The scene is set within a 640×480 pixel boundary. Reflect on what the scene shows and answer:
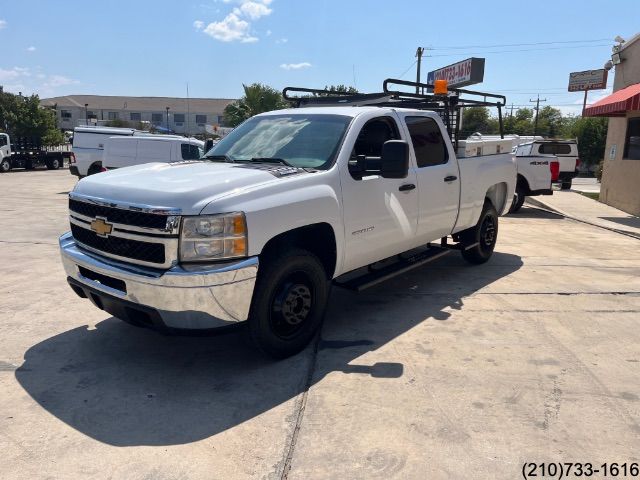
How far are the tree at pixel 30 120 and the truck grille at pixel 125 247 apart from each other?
4238 cm

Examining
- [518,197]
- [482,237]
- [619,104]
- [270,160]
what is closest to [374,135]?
[270,160]

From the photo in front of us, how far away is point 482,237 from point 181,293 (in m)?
4.94

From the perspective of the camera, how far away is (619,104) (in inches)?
492

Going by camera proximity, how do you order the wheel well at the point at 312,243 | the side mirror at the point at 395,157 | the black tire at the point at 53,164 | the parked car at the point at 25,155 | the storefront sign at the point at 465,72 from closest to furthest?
the wheel well at the point at 312,243 → the side mirror at the point at 395,157 → the storefront sign at the point at 465,72 → the parked car at the point at 25,155 → the black tire at the point at 53,164

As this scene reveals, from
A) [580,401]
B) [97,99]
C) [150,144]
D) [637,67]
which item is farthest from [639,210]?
[97,99]

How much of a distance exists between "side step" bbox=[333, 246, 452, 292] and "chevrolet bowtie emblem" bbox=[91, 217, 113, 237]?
75.8 inches

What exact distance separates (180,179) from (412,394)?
2.23 metres

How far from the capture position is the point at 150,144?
15695 mm

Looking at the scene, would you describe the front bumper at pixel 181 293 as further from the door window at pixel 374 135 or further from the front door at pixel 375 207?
the door window at pixel 374 135

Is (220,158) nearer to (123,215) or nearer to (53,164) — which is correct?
(123,215)

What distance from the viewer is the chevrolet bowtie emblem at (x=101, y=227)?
11.9 ft

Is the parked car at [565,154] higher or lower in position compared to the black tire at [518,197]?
higher

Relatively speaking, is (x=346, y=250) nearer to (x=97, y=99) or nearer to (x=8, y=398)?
(x=8, y=398)

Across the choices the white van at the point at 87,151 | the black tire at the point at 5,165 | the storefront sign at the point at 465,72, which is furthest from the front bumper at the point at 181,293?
the black tire at the point at 5,165
